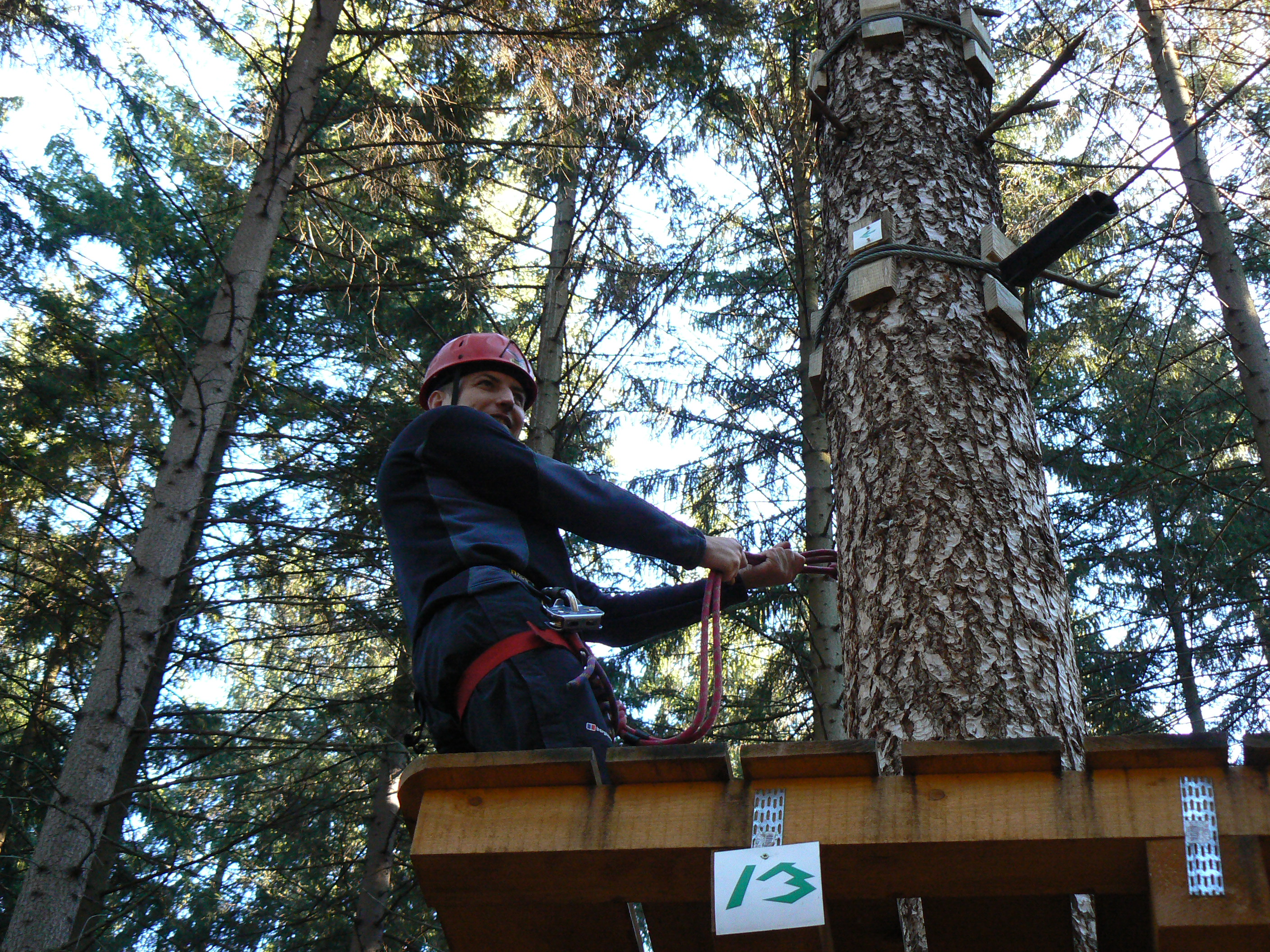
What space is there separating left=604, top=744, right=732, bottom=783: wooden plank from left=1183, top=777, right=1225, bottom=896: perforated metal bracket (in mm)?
777

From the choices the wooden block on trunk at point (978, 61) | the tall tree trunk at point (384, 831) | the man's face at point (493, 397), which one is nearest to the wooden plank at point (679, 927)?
the man's face at point (493, 397)

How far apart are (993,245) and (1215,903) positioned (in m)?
2.08

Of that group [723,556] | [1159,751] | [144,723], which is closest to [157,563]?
[144,723]

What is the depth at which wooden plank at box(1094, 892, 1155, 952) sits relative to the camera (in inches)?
85.9

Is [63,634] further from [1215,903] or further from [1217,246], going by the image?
[1217,246]

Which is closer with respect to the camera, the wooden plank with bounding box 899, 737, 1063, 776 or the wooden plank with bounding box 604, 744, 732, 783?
the wooden plank with bounding box 899, 737, 1063, 776

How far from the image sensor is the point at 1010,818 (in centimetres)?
193

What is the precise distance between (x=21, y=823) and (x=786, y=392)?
7619 millimetres

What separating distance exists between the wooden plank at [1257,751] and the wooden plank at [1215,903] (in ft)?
0.40

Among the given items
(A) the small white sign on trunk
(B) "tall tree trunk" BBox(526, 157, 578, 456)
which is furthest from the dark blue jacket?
(B) "tall tree trunk" BBox(526, 157, 578, 456)

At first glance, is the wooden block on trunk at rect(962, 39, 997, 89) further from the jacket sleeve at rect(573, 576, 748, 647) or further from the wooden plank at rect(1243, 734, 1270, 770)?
the wooden plank at rect(1243, 734, 1270, 770)

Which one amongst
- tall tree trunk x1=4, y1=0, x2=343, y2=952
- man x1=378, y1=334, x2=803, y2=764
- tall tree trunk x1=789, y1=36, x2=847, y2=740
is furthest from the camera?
tall tree trunk x1=789, y1=36, x2=847, y2=740

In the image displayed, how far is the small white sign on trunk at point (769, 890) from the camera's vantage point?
6.32 feet

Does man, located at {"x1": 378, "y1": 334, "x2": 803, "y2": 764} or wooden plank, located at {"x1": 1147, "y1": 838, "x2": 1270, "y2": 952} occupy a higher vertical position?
man, located at {"x1": 378, "y1": 334, "x2": 803, "y2": 764}
